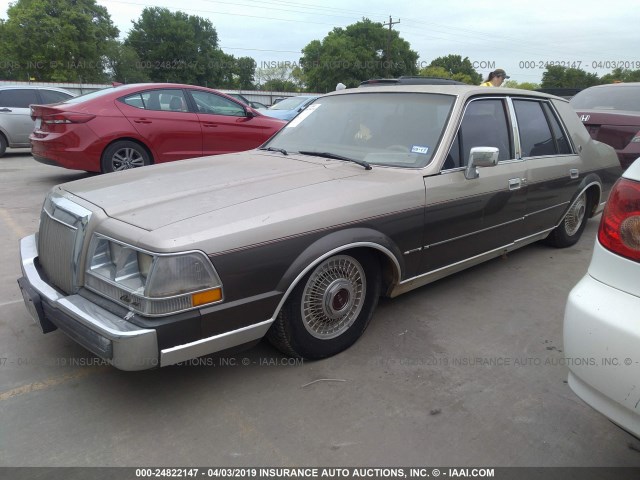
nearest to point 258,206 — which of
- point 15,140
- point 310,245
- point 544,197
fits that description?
point 310,245

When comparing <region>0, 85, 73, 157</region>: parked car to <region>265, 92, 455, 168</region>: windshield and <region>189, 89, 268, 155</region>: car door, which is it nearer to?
<region>189, 89, 268, 155</region>: car door

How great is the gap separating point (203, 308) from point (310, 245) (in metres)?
0.66

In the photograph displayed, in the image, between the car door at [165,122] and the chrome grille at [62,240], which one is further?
the car door at [165,122]

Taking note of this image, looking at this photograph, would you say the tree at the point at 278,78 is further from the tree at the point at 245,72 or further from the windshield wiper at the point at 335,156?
the windshield wiper at the point at 335,156

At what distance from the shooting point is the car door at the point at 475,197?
329cm

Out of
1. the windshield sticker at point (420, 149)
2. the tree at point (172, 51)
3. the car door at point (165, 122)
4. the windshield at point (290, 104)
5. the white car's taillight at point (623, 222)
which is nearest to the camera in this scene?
the white car's taillight at point (623, 222)

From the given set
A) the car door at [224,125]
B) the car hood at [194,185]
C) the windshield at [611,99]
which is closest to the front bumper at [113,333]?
the car hood at [194,185]

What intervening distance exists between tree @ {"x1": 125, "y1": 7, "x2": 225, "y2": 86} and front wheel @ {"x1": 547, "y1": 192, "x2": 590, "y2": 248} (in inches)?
2507

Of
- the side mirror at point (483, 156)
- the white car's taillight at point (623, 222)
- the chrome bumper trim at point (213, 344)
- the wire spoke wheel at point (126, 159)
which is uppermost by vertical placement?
the side mirror at point (483, 156)

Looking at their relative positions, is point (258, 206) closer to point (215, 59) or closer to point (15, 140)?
point (15, 140)

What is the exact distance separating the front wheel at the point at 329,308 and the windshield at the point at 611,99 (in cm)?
664

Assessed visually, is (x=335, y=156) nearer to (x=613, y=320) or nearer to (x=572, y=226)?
(x=613, y=320)

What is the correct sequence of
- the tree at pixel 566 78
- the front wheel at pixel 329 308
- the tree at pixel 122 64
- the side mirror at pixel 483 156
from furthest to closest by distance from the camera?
the tree at pixel 566 78, the tree at pixel 122 64, the side mirror at pixel 483 156, the front wheel at pixel 329 308

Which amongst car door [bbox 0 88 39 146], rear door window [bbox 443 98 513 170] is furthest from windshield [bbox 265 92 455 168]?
car door [bbox 0 88 39 146]
